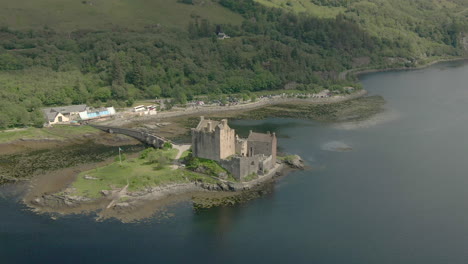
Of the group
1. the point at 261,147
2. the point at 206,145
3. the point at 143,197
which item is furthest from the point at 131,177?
the point at 261,147

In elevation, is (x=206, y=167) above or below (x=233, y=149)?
below

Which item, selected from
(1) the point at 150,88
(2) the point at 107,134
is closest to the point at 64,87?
(1) the point at 150,88

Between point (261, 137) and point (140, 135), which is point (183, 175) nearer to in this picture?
point (261, 137)

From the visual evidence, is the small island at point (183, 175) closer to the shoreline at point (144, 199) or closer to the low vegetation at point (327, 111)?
the shoreline at point (144, 199)

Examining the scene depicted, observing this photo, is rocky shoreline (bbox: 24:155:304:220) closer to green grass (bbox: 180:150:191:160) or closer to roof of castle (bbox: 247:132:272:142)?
roof of castle (bbox: 247:132:272:142)

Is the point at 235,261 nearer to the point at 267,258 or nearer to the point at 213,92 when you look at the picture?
the point at 267,258

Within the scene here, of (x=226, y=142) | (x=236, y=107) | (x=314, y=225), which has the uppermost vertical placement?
(x=226, y=142)

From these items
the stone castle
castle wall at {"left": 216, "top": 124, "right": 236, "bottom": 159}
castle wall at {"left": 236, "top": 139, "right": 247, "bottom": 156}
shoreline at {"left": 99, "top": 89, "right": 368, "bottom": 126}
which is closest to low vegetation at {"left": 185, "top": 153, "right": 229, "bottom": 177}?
the stone castle
